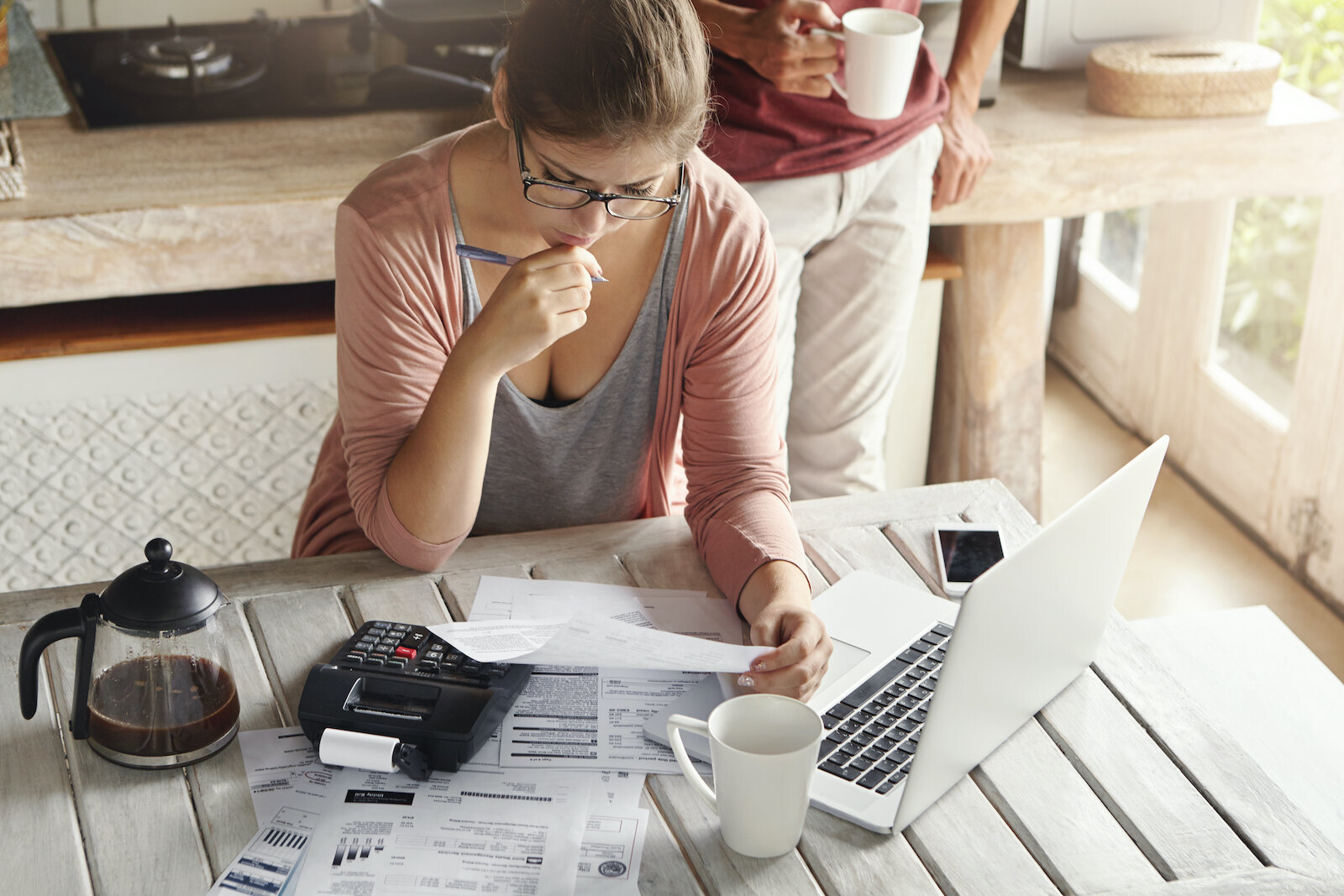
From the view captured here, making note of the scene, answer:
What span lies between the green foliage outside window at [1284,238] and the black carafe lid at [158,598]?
7.19 feet

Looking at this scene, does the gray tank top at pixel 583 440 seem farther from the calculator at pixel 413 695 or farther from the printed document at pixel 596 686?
the calculator at pixel 413 695

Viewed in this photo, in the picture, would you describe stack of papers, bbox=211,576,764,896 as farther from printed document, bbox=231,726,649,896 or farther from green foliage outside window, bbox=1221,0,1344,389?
green foliage outside window, bbox=1221,0,1344,389

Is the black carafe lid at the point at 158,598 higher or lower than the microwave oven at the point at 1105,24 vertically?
lower

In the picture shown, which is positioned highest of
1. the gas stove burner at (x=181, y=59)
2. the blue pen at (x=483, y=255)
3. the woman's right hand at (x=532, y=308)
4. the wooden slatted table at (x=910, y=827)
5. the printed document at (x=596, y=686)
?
the gas stove burner at (x=181, y=59)

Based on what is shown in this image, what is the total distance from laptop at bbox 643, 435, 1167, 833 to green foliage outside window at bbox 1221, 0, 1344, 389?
1661mm

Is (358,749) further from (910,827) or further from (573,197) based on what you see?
(573,197)

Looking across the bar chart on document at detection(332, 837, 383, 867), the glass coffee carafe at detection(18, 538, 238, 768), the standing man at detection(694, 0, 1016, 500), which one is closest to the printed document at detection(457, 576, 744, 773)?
the bar chart on document at detection(332, 837, 383, 867)

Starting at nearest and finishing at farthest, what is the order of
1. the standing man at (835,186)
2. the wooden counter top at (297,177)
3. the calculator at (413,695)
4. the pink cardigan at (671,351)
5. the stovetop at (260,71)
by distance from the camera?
the calculator at (413,695) → the pink cardigan at (671,351) → the standing man at (835,186) → the wooden counter top at (297,177) → the stovetop at (260,71)

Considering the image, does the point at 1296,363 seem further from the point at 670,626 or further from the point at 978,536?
the point at 670,626

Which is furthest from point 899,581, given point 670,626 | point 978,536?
point 670,626

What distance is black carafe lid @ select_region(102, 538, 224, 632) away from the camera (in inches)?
35.4

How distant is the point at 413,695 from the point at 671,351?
1.58 feet

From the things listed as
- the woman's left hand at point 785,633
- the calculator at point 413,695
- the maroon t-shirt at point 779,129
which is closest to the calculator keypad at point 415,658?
the calculator at point 413,695

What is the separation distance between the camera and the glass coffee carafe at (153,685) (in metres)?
0.92
